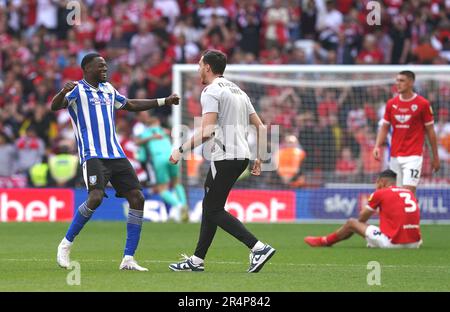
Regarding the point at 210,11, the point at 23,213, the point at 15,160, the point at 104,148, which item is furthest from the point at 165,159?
the point at 104,148

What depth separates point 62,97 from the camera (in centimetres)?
1055

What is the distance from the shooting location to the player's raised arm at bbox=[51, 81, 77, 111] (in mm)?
10469

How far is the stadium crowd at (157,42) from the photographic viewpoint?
2402 cm

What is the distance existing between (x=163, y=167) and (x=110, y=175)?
9.66 metres

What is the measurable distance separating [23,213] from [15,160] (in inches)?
105

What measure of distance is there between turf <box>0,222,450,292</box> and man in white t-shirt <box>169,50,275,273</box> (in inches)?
13.9

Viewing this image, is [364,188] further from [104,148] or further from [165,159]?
[104,148]

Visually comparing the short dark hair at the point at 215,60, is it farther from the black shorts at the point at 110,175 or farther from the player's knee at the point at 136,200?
the player's knee at the point at 136,200

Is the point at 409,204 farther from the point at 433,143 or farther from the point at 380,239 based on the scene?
the point at 433,143

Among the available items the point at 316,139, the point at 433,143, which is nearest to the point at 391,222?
the point at 433,143

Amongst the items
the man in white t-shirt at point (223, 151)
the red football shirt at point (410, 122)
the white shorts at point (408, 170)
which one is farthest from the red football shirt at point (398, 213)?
the man in white t-shirt at point (223, 151)

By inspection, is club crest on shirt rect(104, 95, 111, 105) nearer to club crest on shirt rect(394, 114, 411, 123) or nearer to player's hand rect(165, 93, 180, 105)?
player's hand rect(165, 93, 180, 105)

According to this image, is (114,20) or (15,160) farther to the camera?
(114,20)
